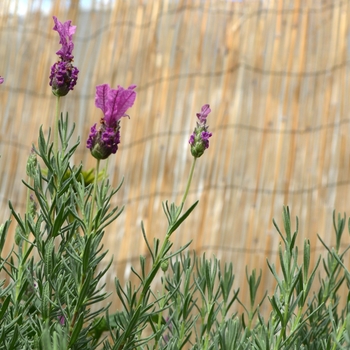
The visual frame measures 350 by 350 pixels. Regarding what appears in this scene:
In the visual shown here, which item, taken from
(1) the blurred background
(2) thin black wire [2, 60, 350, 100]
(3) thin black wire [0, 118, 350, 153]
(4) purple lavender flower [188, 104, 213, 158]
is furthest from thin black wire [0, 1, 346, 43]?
(4) purple lavender flower [188, 104, 213, 158]

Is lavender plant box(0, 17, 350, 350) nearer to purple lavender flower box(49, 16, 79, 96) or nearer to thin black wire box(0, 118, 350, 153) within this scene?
purple lavender flower box(49, 16, 79, 96)

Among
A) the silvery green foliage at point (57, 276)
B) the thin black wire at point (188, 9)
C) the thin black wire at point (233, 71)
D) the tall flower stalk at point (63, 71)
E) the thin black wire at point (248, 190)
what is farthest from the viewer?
the thin black wire at point (188, 9)

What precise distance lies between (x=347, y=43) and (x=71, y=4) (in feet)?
4.65

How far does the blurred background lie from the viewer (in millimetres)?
3266

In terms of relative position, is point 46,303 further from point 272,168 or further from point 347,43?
point 347,43

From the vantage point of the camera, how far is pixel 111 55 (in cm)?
375

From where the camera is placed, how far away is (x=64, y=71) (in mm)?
778

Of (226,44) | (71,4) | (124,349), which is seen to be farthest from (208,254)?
(124,349)

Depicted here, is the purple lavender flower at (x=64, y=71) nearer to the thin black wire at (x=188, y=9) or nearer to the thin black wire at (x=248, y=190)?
the thin black wire at (x=248, y=190)

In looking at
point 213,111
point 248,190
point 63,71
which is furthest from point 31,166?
point 213,111

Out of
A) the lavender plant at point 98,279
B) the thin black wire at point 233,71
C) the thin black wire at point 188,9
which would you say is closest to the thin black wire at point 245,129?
the thin black wire at point 233,71

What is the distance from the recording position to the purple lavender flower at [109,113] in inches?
27.0

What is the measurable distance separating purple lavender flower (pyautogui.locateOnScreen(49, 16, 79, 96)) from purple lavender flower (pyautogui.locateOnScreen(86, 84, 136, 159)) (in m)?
0.09

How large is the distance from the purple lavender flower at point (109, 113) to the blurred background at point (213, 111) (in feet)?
8.06
